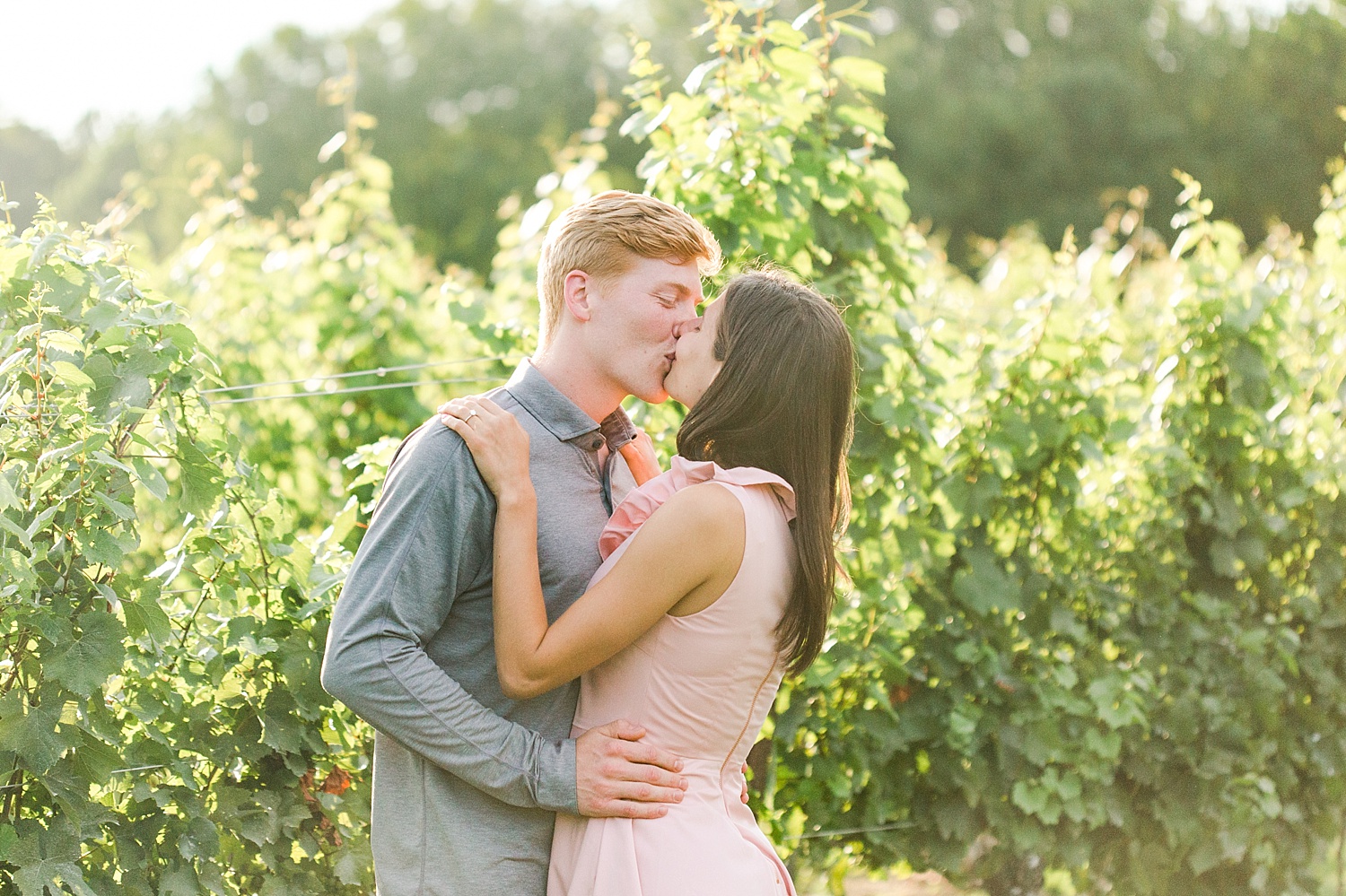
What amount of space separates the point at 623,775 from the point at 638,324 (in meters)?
0.83

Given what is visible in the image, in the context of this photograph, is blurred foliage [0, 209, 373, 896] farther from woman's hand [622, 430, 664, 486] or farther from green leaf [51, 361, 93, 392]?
woman's hand [622, 430, 664, 486]

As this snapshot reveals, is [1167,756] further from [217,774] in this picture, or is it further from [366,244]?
[366,244]

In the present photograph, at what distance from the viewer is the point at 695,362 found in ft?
7.20

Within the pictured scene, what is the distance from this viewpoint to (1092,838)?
4.02 metres

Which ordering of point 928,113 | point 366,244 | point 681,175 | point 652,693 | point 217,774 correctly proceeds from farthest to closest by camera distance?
point 928,113, point 366,244, point 681,175, point 217,774, point 652,693

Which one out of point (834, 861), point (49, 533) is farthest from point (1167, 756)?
point (49, 533)

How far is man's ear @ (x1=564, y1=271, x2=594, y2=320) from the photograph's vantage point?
7.44 feet

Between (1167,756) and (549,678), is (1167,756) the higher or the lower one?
the lower one

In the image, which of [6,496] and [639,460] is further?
[639,460]

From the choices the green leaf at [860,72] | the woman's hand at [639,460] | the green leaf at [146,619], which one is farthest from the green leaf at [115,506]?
the green leaf at [860,72]

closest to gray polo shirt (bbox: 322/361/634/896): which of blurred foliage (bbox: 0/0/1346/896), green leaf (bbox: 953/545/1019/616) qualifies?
blurred foliage (bbox: 0/0/1346/896)

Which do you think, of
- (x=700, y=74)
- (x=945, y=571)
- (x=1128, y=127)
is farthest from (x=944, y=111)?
(x=700, y=74)

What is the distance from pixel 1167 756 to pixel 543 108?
36.6 meters

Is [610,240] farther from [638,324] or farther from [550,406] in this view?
[550,406]
